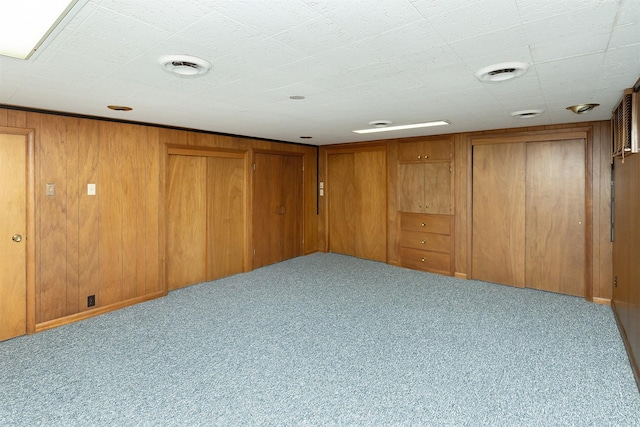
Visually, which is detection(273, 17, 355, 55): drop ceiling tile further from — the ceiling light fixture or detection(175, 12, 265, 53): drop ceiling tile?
the ceiling light fixture

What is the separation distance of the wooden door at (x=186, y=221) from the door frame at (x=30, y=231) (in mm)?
1483

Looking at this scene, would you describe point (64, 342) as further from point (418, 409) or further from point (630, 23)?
point (630, 23)

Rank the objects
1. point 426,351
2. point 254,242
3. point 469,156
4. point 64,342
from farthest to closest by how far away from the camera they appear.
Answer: point 254,242 < point 469,156 < point 64,342 < point 426,351

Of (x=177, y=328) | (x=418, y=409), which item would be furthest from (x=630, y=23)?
(x=177, y=328)

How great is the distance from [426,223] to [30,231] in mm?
5075

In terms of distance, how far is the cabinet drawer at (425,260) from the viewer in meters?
5.55

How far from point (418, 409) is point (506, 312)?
87.2 inches

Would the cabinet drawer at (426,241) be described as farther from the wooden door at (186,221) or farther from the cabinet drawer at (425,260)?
the wooden door at (186,221)

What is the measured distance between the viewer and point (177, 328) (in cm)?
351

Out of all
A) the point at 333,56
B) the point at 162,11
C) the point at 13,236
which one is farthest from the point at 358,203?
the point at 162,11

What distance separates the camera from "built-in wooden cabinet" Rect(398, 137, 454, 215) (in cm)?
548

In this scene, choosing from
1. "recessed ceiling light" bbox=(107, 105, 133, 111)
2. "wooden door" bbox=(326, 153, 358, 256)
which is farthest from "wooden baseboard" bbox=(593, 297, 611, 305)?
"recessed ceiling light" bbox=(107, 105, 133, 111)

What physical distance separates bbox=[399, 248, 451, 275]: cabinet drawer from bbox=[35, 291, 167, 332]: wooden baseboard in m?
3.76

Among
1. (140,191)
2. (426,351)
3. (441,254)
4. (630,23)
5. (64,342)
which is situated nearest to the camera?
(630,23)
